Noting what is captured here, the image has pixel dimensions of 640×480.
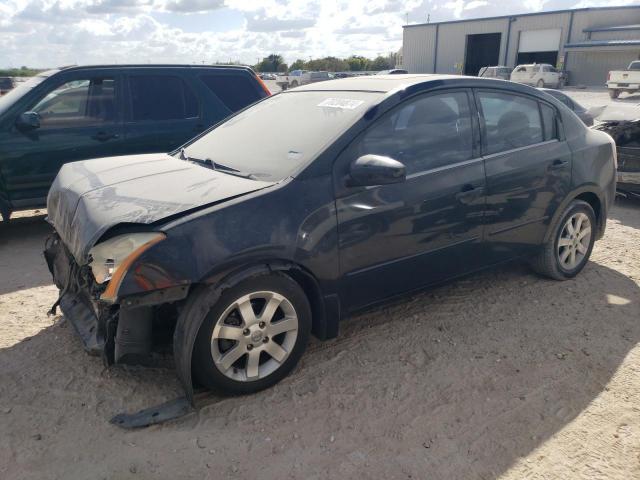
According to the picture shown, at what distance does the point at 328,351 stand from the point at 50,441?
1.68m

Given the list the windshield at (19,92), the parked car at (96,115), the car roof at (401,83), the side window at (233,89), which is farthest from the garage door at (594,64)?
the windshield at (19,92)

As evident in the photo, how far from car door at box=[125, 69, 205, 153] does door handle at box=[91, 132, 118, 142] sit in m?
0.16

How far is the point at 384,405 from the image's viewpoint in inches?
118

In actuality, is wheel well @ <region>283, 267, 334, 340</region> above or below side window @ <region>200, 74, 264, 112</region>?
below

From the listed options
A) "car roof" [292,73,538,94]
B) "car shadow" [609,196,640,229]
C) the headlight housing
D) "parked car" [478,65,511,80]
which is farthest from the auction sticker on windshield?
"parked car" [478,65,511,80]

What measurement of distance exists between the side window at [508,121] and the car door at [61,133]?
4107mm

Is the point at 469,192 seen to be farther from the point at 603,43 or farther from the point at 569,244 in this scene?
the point at 603,43

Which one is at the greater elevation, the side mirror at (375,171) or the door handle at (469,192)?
the side mirror at (375,171)

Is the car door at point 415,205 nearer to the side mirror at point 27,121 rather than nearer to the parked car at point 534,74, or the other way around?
the side mirror at point 27,121

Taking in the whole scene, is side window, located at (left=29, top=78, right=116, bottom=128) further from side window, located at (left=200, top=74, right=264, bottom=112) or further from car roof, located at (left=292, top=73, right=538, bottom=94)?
car roof, located at (left=292, top=73, right=538, bottom=94)

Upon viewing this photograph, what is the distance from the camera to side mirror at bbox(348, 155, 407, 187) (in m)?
3.03

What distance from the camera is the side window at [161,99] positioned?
6.19 metres

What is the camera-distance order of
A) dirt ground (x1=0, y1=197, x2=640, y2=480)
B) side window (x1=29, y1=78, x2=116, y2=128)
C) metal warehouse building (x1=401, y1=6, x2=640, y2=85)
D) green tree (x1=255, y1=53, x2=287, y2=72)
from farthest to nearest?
green tree (x1=255, y1=53, x2=287, y2=72) → metal warehouse building (x1=401, y1=6, x2=640, y2=85) → side window (x1=29, y1=78, x2=116, y2=128) → dirt ground (x1=0, y1=197, x2=640, y2=480)

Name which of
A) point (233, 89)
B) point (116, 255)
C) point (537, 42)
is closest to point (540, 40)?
point (537, 42)
